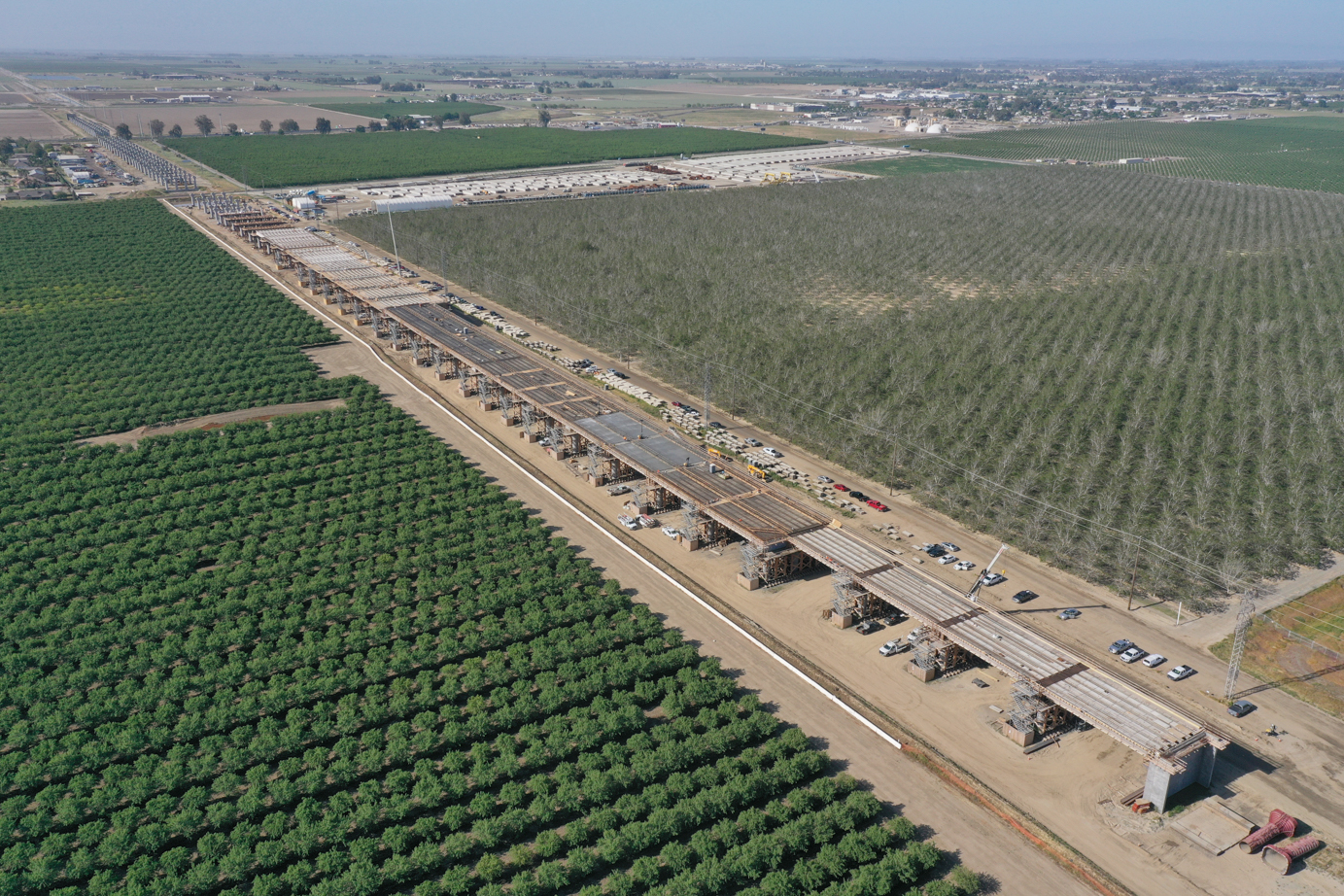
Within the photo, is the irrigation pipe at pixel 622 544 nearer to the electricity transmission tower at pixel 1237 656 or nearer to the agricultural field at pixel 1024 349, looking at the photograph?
the electricity transmission tower at pixel 1237 656

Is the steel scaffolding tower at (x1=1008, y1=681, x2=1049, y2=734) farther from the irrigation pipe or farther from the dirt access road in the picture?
the irrigation pipe

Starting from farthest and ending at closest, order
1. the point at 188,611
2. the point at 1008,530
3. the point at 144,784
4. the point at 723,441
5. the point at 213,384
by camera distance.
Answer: the point at 213,384 < the point at 723,441 < the point at 1008,530 < the point at 188,611 < the point at 144,784

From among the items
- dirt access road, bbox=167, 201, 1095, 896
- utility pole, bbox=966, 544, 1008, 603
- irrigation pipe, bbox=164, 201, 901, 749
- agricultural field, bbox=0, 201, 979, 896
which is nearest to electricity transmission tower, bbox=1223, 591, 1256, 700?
utility pole, bbox=966, 544, 1008, 603

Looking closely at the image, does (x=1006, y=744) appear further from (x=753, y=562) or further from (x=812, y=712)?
(x=753, y=562)

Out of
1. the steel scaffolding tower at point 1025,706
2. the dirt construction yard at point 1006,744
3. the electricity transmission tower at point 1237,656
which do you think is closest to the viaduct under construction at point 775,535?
the steel scaffolding tower at point 1025,706

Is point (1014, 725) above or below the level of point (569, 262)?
below

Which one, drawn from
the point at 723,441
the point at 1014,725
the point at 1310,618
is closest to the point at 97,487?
the point at 723,441

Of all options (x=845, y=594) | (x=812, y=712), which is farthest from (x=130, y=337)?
(x=812, y=712)

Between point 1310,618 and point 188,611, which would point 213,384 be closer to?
point 188,611
